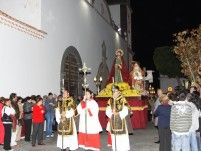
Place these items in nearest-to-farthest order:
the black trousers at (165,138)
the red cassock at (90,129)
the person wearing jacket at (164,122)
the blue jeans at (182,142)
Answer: the blue jeans at (182,142)
the person wearing jacket at (164,122)
the black trousers at (165,138)
the red cassock at (90,129)

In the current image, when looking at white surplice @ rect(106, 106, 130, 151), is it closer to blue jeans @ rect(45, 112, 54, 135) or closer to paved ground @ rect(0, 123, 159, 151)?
paved ground @ rect(0, 123, 159, 151)

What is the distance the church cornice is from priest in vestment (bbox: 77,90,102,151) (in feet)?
18.6

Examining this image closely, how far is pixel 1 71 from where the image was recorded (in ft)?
49.8

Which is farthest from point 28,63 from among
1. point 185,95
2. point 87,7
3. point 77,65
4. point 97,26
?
point 97,26

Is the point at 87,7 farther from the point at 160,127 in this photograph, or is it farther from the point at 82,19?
the point at 160,127

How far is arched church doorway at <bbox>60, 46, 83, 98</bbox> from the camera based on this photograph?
2203 centimetres

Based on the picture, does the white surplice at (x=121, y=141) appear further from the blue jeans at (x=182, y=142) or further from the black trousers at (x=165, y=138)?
the blue jeans at (x=182, y=142)

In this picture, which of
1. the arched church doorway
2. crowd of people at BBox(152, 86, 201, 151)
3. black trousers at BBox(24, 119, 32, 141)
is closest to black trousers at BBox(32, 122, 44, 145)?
black trousers at BBox(24, 119, 32, 141)

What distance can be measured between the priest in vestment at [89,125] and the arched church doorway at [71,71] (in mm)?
9340

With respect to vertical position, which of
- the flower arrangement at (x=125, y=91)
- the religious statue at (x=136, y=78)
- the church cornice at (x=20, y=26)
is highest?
the church cornice at (x=20, y=26)

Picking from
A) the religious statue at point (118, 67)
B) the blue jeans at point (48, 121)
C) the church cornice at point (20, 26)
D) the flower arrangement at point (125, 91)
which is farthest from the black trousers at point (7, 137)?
the religious statue at point (118, 67)

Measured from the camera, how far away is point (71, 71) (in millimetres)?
23312

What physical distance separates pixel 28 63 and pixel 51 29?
11.4 feet

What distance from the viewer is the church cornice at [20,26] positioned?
15.7 metres
